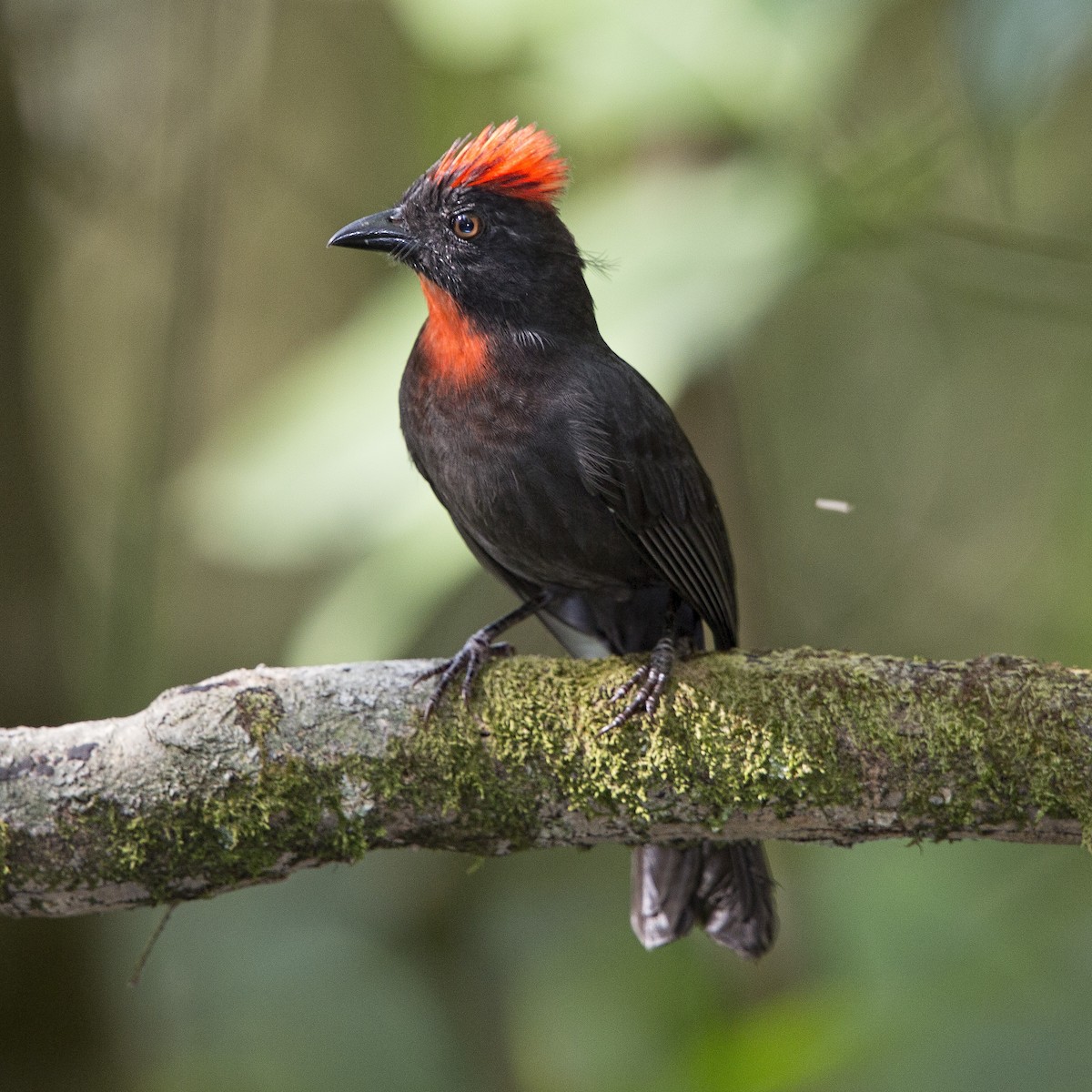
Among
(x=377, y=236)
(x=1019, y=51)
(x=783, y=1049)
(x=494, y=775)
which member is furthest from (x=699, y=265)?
(x=783, y=1049)

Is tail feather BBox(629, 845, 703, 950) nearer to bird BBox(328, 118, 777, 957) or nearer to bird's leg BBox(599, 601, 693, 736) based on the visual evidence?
bird BBox(328, 118, 777, 957)

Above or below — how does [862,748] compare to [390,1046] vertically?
above

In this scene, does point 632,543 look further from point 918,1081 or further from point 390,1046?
point 390,1046

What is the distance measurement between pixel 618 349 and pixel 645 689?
873 mm

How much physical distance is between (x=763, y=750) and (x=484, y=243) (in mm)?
1383

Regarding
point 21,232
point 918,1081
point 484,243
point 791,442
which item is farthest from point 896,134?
point 791,442

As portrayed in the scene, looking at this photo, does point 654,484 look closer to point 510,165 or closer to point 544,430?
point 544,430

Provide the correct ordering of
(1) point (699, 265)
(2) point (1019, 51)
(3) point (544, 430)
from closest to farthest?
1. (2) point (1019, 51)
2. (3) point (544, 430)
3. (1) point (699, 265)

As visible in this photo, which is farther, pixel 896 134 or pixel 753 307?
pixel 896 134

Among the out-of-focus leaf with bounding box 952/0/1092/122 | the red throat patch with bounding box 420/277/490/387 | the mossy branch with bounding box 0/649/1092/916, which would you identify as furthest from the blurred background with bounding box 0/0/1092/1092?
the mossy branch with bounding box 0/649/1092/916

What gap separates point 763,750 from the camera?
2535mm

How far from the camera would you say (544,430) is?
9.74ft

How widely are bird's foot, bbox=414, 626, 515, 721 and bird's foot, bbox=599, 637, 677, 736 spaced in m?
0.32

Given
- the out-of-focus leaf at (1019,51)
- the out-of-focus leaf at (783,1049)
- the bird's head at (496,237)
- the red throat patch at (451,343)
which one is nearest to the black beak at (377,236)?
the bird's head at (496,237)
